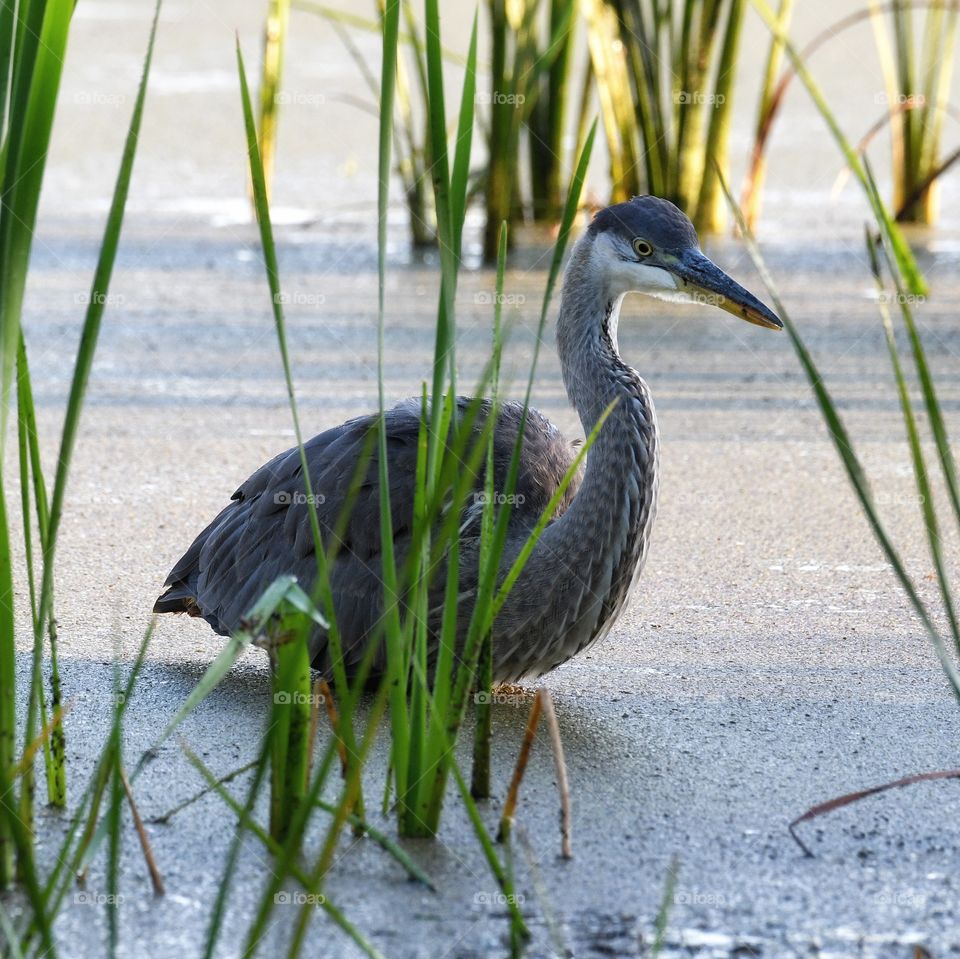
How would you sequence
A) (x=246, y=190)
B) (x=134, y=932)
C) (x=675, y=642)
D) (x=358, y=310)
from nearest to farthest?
(x=134, y=932) → (x=675, y=642) → (x=358, y=310) → (x=246, y=190)

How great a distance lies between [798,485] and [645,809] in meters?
1.61

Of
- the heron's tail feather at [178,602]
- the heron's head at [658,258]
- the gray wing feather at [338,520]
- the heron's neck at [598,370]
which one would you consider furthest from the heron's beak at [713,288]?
the heron's tail feather at [178,602]

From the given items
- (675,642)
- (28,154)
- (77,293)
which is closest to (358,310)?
(77,293)

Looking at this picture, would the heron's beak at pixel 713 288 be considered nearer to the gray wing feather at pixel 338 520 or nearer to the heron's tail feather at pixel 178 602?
the gray wing feather at pixel 338 520

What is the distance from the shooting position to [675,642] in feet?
9.00

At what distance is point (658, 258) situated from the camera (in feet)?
8.63

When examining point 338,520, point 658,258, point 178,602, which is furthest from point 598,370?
point 178,602

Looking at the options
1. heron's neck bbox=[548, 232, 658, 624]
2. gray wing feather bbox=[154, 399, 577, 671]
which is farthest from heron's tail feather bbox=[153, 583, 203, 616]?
heron's neck bbox=[548, 232, 658, 624]

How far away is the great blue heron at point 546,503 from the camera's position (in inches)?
95.7

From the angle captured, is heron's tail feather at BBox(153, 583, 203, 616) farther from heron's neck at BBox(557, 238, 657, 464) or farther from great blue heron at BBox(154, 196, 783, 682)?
heron's neck at BBox(557, 238, 657, 464)

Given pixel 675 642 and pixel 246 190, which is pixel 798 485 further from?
pixel 246 190

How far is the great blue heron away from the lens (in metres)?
2.43

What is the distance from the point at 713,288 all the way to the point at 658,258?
0.35ft

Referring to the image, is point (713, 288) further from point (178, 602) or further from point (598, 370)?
point (178, 602)
